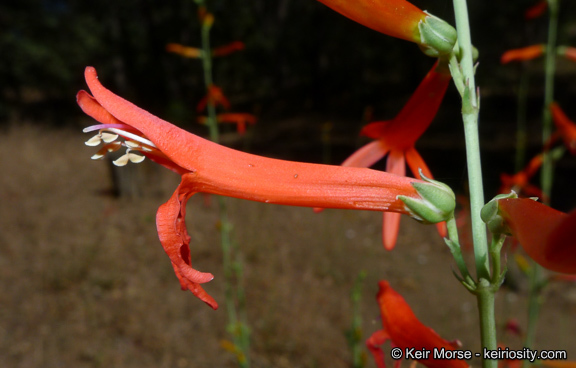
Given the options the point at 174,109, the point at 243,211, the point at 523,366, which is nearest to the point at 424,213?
the point at 523,366

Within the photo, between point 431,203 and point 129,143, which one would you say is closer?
point 431,203

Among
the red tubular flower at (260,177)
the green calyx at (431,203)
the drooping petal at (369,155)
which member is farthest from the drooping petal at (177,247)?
the drooping petal at (369,155)

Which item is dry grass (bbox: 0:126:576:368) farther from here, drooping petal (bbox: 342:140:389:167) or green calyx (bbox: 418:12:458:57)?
green calyx (bbox: 418:12:458:57)

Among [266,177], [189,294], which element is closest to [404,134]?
[266,177]

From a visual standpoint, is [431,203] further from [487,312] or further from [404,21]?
[404,21]

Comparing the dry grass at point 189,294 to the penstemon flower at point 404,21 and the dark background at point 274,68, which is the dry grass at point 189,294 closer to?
the penstemon flower at point 404,21

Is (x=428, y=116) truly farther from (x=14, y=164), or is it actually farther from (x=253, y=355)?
(x=14, y=164)

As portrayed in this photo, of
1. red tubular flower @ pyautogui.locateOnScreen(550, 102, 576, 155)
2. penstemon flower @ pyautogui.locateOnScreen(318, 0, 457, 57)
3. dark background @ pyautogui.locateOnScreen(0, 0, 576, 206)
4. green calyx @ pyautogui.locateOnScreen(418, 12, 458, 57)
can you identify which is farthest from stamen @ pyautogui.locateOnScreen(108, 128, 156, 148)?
dark background @ pyautogui.locateOnScreen(0, 0, 576, 206)
